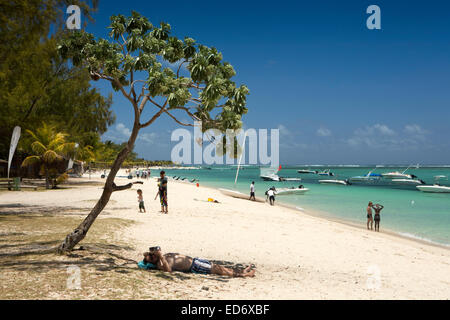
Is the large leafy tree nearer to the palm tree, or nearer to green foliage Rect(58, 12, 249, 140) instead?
green foliage Rect(58, 12, 249, 140)

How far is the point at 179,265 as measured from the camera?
7324 millimetres

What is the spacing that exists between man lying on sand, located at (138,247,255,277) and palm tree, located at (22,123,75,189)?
26943mm

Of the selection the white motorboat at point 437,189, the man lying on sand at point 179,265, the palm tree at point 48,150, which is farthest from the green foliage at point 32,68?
the white motorboat at point 437,189

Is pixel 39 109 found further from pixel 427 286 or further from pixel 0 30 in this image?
pixel 427 286

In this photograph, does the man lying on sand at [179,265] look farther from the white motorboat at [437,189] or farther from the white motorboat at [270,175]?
the white motorboat at [270,175]

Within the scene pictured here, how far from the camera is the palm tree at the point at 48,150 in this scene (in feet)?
101

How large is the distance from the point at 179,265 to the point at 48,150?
2788 centimetres

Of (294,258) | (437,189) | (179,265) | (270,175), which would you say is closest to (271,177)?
(270,175)

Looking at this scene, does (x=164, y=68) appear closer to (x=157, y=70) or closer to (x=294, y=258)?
(x=157, y=70)

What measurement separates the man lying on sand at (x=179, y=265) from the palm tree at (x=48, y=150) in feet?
88.4

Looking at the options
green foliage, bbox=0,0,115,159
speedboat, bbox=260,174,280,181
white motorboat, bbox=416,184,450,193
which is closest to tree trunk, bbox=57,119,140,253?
green foliage, bbox=0,0,115,159

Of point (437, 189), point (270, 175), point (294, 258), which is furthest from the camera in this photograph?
point (270, 175)

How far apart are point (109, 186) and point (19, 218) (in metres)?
8.20

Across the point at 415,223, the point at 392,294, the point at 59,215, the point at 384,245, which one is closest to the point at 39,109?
the point at 59,215
